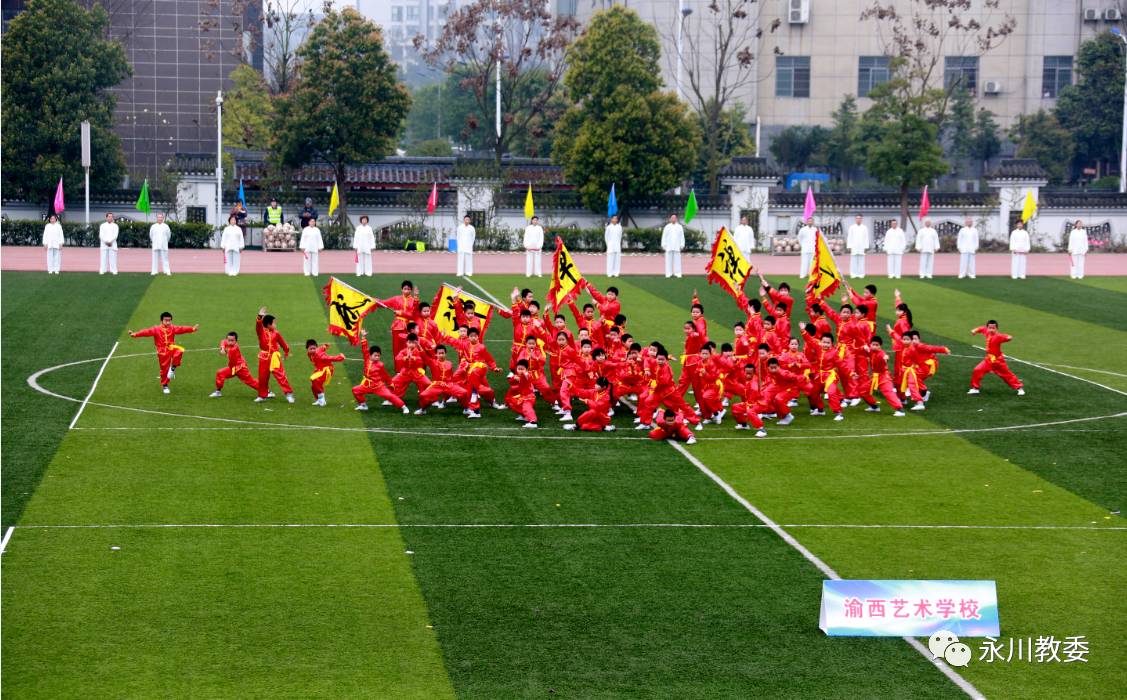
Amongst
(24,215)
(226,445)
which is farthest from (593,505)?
(24,215)

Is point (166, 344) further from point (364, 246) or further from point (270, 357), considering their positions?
point (364, 246)

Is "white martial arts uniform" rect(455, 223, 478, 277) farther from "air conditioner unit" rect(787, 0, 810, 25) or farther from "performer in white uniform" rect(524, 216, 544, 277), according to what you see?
Result: "air conditioner unit" rect(787, 0, 810, 25)

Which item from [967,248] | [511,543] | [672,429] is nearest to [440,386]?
[672,429]

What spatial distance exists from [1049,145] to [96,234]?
46857 millimetres

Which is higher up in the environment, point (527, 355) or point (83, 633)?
→ point (527, 355)

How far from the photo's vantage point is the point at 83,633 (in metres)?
13.0

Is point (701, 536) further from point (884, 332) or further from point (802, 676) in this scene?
point (884, 332)

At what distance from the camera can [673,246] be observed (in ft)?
146

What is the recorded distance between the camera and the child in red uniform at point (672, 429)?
21.2 metres

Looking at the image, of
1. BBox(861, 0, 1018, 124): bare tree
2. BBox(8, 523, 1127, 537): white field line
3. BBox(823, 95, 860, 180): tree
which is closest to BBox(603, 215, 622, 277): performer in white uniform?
BBox(8, 523, 1127, 537): white field line

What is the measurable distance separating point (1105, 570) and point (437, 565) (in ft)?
22.2

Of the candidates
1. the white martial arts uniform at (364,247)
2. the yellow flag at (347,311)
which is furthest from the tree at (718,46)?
the yellow flag at (347,311)

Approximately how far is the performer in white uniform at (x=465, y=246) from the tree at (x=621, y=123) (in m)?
12.6

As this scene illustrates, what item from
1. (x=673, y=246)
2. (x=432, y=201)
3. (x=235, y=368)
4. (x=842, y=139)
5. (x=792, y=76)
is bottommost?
(x=235, y=368)
